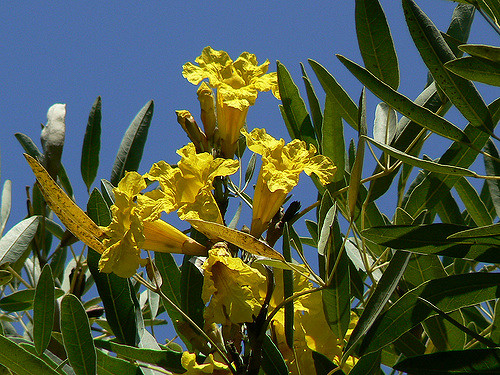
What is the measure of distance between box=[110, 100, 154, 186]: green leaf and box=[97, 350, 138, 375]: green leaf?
0.75 meters

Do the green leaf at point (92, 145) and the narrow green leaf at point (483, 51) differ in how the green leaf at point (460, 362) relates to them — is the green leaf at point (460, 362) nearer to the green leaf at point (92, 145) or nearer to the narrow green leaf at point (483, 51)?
the narrow green leaf at point (483, 51)

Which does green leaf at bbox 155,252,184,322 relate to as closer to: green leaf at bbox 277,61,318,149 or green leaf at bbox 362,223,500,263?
green leaf at bbox 277,61,318,149

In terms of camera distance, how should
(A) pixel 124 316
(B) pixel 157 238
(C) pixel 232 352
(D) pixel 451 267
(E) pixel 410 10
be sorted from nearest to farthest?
(E) pixel 410 10 < (C) pixel 232 352 < (B) pixel 157 238 < (A) pixel 124 316 < (D) pixel 451 267

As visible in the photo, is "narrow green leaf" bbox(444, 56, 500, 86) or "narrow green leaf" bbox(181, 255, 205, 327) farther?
"narrow green leaf" bbox(181, 255, 205, 327)

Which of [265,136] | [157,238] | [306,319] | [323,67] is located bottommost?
[306,319]

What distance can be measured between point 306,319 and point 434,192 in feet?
1.63

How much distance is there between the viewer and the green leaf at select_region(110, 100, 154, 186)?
82.1 inches

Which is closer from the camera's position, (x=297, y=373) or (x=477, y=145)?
(x=477, y=145)

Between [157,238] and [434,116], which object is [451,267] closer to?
[434,116]

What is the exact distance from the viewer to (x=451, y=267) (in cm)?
195

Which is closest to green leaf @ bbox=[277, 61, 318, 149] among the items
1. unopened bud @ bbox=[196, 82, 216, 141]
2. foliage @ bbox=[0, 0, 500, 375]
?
foliage @ bbox=[0, 0, 500, 375]

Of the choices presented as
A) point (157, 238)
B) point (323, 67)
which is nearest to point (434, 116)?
point (323, 67)

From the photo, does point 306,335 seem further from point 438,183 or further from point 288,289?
point 438,183

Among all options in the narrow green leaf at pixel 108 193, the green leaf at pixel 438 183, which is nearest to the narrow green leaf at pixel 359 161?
the green leaf at pixel 438 183
